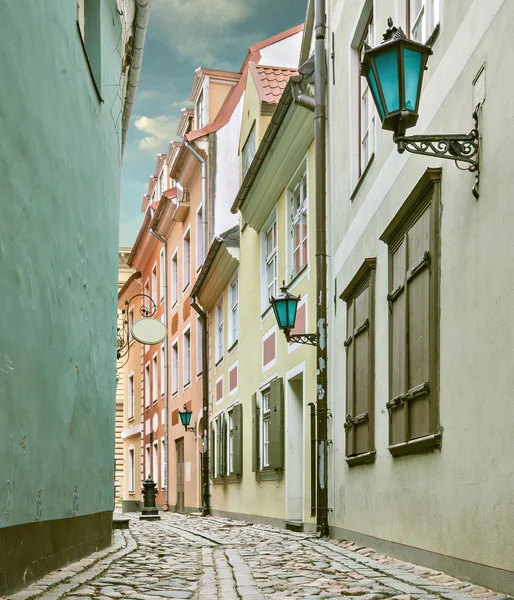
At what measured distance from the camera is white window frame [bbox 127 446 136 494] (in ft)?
124

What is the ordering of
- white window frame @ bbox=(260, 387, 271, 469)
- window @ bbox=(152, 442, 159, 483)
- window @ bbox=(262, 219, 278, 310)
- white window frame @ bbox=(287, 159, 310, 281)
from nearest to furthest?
white window frame @ bbox=(287, 159, 310, 281)
window @ bbox=(262, 219, 278, 310)
white window frame @ bbox=(260, 387, 271, 469)
window @ bbox=(152, 442, 159, 483)

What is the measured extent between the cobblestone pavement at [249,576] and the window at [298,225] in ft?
15.3

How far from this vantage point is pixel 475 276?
611cm

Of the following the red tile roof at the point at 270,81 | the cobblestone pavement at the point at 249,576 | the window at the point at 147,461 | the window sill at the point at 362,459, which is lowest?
the window at the point at 147,461

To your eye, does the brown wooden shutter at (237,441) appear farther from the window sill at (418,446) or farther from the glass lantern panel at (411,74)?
the glass lantern panel at (411,74)

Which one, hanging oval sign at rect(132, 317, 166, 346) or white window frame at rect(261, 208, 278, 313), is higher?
white window frame at rect(261, 208, 278, 313)

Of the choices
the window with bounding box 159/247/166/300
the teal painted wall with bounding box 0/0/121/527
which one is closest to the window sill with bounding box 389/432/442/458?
the teal painted wall with bounding box 0/0/121/527

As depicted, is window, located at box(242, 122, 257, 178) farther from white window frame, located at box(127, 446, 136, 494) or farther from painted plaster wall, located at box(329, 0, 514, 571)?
white window frame, located at box(127, 446, 136, 494)

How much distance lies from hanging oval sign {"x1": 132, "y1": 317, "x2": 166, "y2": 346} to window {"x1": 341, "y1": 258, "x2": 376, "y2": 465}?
5.28 meters

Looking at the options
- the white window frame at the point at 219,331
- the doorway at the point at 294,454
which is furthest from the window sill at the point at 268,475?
the white window frame at the point at 219,331

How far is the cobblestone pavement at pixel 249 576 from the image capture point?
583 centimetres

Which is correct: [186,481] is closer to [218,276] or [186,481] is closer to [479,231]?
[218,276]

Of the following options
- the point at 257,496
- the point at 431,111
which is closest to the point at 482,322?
the point at 431,111

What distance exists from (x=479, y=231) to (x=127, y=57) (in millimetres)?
8022
